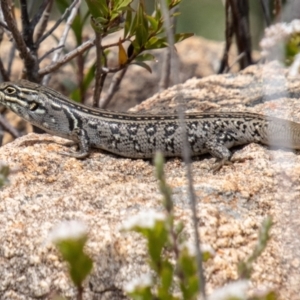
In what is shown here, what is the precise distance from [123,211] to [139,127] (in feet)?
4.57

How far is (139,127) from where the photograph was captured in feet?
17.0

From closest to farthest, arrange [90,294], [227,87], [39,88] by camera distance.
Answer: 1. [90,294]
2. [39,88]
3. [227,87]

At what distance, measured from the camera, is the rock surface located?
3506 millimetres

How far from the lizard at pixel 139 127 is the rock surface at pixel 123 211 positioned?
0.34 ft

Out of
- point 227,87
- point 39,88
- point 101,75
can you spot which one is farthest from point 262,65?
point 39,88

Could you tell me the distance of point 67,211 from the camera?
3990mm

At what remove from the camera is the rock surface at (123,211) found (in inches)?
138

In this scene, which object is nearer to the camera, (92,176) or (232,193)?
(232,193)

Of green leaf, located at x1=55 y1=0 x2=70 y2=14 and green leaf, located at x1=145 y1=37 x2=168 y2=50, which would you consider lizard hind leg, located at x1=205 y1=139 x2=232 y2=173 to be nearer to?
green leaf, located at x1=145 y1=37 x2=168 y2=50

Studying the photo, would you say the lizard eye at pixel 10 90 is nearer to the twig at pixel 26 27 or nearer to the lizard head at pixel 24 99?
the lizard head at pixel 24 99

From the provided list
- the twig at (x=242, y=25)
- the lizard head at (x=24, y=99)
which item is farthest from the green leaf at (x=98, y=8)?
the twig at (x=242, y=25)

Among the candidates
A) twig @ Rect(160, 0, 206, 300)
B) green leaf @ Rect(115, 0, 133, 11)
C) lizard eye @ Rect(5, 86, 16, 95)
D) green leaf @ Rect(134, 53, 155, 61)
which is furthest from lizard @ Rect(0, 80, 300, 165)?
twig @ Rect(160, 0, 206, 300)

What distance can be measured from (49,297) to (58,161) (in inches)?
62.8

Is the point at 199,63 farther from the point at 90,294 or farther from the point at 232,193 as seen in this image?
the point at 90,294
